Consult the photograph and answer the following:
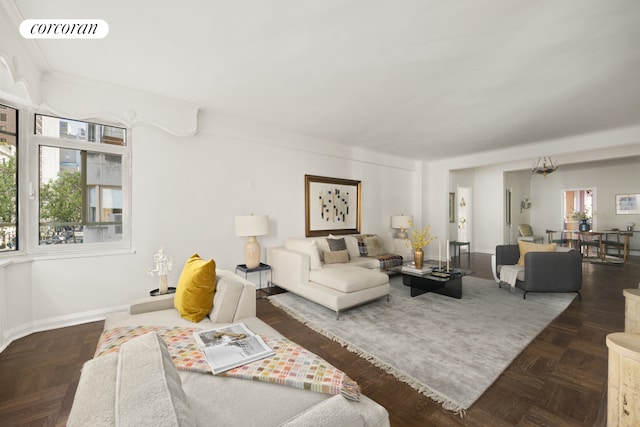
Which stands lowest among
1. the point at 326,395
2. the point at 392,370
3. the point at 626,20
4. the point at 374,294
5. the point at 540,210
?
the point at 392,370

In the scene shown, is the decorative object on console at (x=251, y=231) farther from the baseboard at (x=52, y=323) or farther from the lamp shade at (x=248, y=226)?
the baseboard at (x=52, y=323)

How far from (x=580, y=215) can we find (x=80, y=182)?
36.0 ft

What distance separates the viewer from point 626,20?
6.57ft

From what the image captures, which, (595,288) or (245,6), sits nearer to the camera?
(245,6)

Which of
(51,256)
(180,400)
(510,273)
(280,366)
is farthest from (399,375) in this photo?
(51,256)

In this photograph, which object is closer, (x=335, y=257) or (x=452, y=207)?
(x=335, y=257)

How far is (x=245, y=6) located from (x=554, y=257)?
4.53m

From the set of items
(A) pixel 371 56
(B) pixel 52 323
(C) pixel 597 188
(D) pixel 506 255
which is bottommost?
(B) pixel 52 323

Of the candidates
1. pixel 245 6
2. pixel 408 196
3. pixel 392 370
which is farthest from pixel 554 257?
pixel 245 6

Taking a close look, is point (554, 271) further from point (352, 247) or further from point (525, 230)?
point (525, 230)

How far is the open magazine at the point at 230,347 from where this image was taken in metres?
1.33

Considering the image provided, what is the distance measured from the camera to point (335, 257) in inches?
172

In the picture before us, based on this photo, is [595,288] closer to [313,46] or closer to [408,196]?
[408,196]

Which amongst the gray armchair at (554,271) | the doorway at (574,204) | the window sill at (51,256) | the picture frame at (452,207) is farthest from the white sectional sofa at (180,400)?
the doorway at (574,204)
